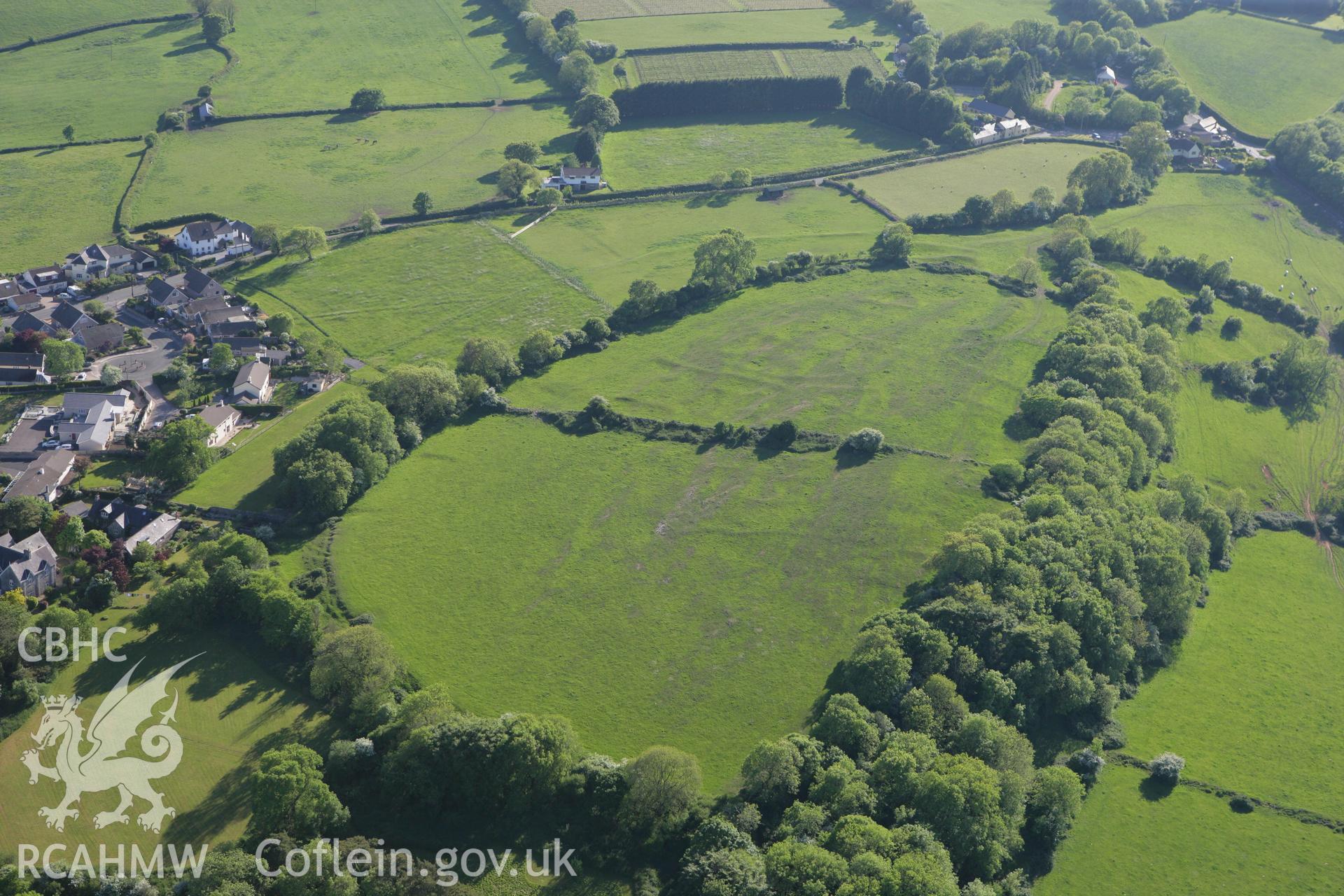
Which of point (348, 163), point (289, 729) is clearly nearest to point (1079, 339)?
point (289, 729)

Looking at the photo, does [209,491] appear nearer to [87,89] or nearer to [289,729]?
[289,729]

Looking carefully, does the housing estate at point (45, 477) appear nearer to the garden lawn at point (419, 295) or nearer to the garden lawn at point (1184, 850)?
the garden lawn at point (419, 295)

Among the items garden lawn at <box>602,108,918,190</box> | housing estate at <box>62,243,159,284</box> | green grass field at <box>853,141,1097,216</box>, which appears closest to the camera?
housing estate at <box>62,243,159,284</box>

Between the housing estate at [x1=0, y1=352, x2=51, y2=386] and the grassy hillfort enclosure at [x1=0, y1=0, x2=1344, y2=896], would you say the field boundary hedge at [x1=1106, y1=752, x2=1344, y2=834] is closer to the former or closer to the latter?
the grassy hillfort enclosure at [x1=0, y1=0, x2=1344, y2=896]

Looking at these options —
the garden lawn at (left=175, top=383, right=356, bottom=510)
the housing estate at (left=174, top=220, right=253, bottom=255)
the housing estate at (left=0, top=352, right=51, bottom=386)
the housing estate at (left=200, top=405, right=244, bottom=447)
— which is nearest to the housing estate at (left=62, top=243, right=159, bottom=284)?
the housing estate at (left=174, top=220, right=253, bottom=255)

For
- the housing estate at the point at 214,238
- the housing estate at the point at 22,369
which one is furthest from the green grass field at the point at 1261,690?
the housing estate at the point at 214,238

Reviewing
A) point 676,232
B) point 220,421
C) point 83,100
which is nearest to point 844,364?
point 676,232

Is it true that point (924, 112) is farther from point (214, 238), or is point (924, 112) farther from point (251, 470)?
point (251, 470)
